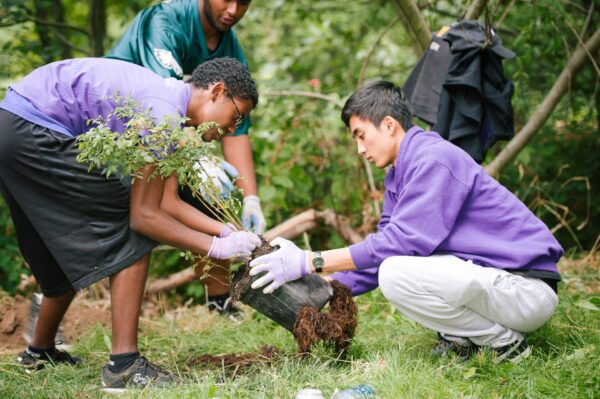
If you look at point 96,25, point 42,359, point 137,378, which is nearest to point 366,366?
point 137,378

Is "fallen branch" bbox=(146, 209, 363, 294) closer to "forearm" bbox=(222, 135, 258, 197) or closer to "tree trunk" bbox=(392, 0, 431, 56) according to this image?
"forearm" bbox=(222, 135, 258, 197)

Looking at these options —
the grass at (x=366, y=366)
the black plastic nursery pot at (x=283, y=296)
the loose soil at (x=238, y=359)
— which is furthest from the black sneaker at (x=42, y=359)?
the black plastic nursery pot at (x=283, y=296)

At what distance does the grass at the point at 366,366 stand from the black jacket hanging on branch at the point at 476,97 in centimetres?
98

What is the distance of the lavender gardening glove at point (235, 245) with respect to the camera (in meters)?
2.61

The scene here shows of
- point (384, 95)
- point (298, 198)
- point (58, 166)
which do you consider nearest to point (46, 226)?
point (58, 166)

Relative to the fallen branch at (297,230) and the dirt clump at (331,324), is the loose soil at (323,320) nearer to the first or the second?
the dirt clump at (331,324)

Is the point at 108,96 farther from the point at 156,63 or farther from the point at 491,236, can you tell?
the point at 491,236

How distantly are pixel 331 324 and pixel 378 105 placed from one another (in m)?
0.93

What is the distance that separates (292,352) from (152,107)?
3.93ft

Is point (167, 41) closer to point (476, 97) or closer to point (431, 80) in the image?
point (431, 80)

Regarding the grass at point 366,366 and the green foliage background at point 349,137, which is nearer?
the grass at point 366,366

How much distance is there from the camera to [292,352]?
2.79 metres

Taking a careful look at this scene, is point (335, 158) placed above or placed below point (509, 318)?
below

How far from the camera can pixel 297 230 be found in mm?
4730
